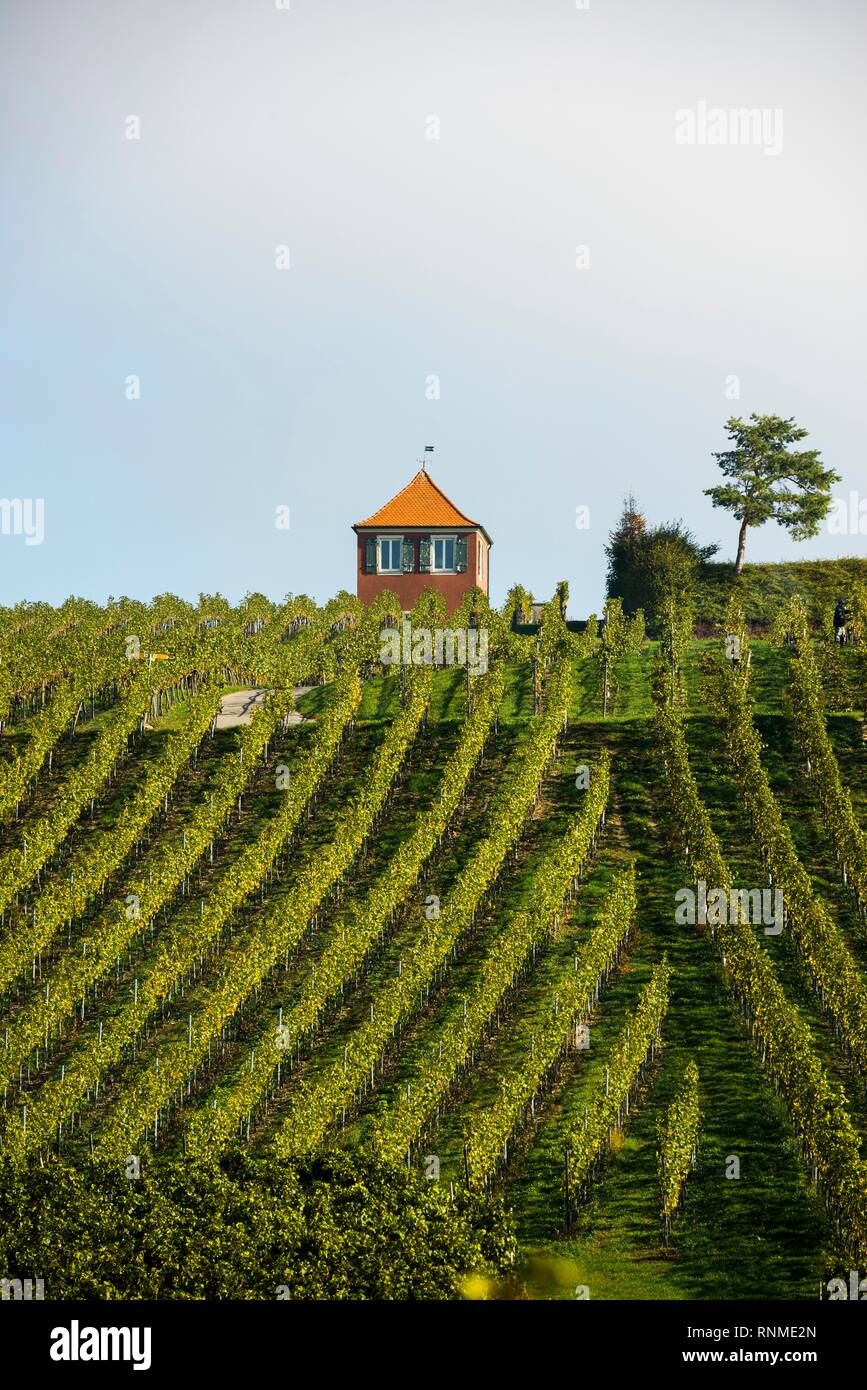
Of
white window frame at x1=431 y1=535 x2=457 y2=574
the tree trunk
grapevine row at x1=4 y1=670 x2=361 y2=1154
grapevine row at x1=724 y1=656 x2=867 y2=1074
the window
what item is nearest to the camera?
grapevine row at x1=4 y1=670 x2=361 y2=1154

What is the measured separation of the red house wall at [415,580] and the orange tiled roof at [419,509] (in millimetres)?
587

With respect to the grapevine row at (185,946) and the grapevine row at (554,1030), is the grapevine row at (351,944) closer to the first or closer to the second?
the grapevine row at (185,946)

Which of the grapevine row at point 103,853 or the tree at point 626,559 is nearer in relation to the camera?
the grapevine row at point 103,853

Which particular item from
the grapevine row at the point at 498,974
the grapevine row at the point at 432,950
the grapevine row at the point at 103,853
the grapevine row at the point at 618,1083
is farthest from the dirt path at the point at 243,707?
the grapevine row at the point at 618,1083

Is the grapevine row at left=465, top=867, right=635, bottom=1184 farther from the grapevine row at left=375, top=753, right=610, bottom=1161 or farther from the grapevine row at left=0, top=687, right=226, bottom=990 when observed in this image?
the grapevine row at left=0, top=687, right=226, bottom=990

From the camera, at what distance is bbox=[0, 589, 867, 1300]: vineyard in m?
32.2

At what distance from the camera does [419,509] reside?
81250 millimetres

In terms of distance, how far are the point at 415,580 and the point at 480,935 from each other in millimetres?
37787

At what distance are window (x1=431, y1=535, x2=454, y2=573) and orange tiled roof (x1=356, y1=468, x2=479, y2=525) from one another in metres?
0.86

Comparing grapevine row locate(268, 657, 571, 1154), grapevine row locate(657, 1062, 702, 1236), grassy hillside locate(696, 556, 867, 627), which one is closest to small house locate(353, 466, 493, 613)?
grassy hillside locate(696, 556, 867, 627)

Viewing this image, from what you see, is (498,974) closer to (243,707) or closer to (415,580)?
(243,707)

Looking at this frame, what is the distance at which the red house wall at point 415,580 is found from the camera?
259ft
